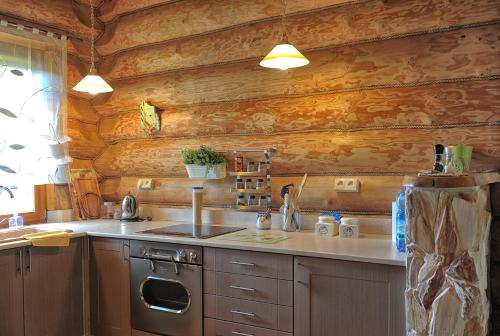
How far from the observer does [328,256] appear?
206 centimetres

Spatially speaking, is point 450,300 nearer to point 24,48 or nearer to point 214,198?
point 214,198

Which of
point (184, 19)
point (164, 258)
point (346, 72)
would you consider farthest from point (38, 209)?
point (346, 72)

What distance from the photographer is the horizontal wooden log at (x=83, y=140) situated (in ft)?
11.5

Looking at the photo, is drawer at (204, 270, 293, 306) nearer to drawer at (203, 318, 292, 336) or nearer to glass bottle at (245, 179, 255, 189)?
drawer at (203, 318, 292, 336)

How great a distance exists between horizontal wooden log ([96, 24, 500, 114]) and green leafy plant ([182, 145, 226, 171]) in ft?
1.32

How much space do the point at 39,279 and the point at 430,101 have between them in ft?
8.24

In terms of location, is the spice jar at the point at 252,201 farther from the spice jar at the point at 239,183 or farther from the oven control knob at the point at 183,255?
the oven control knob at the point at 183,255

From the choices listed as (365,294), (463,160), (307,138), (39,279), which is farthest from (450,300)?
(39,279)

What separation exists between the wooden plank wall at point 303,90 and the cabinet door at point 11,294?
46.9 inches

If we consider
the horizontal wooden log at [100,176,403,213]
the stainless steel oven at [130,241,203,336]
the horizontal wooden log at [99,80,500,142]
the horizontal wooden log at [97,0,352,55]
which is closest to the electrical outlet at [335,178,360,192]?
the horizontal wooden log at [100,176,403,213]

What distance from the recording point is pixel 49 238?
2.61 metres

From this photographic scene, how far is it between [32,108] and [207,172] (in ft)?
4.34

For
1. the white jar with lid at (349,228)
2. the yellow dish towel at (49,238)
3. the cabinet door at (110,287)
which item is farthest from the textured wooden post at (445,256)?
the yellow dish towel at (49,238)

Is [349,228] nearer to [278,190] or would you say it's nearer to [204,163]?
[278,190]
